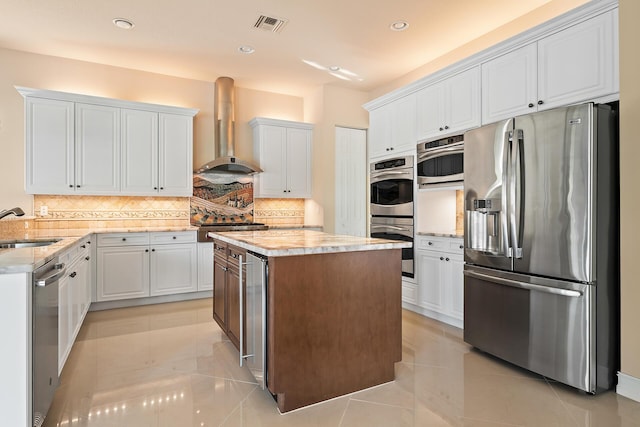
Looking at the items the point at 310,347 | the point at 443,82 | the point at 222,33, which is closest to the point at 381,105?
the point at 443,82

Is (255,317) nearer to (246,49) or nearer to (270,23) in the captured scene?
(270,23)

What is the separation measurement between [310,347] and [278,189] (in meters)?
3.64

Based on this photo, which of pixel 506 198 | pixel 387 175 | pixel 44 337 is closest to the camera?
pixel 44 337

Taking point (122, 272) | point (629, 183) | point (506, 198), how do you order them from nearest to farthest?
point (629, 183) → point (506, 198) → point (122, 272)

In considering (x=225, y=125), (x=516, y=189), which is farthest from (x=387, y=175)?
(x=225, y=125)

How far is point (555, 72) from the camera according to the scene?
272cm

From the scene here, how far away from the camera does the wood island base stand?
2.09m

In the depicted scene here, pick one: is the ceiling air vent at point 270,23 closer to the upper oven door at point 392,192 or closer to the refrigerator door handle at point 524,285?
the upper oven door at point 392,192

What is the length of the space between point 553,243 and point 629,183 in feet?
1.80

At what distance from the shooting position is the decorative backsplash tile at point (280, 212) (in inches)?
227

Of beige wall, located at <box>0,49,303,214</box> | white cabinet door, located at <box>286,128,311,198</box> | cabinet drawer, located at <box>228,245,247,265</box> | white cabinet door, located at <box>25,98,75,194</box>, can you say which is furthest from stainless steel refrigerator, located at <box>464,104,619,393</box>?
white cabinet door, located at <box>25,98,75,194</box>

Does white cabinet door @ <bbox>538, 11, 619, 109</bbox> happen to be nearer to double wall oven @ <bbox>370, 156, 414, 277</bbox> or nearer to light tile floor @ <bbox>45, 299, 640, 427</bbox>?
double wall oven @ <bbox>370, 156, 414, 277</bbox>

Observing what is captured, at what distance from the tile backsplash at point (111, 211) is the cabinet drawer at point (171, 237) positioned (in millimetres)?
629

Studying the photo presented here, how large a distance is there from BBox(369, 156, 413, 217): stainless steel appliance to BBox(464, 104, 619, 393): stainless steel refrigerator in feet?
4.20
